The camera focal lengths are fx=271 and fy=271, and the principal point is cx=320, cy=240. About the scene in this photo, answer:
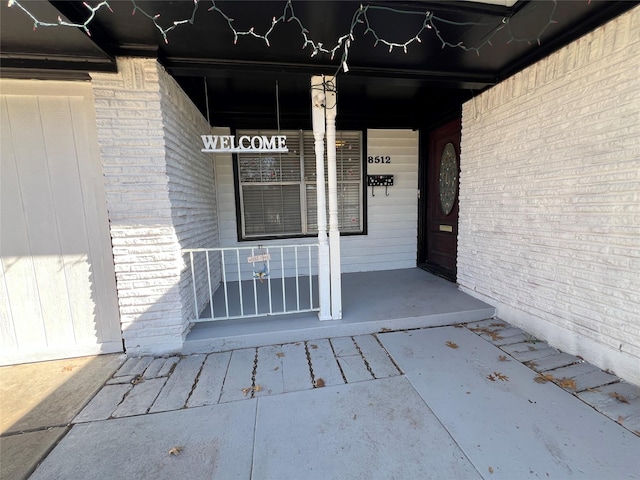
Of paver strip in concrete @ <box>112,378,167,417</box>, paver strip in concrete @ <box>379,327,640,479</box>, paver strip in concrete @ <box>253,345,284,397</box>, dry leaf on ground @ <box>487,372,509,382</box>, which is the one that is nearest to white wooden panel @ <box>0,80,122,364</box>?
paver strip in concrete @ <box>112,378,167,417</box>

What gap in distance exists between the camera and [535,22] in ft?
6.59

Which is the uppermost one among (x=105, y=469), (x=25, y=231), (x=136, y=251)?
(x=25, y=231)

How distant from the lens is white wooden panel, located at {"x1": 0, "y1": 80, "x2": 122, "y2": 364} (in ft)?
7.25

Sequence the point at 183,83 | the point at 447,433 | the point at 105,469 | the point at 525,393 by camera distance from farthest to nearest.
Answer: the point at 183,83 < the point at 525,393 < the point at 447,433 < the point at 105,469

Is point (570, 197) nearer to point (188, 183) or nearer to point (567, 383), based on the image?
point (567, 383)

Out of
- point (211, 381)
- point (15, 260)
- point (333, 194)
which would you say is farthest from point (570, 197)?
point (15, 260)

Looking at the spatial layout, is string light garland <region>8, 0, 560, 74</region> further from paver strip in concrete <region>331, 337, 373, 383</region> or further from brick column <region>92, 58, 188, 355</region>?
paver strip in concrete <region>331, 337, 373, 383</region>

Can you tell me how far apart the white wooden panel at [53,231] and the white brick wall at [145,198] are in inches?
8.2

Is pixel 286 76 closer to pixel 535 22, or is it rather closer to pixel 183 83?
pixel 183 83

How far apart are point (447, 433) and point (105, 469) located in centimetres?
185

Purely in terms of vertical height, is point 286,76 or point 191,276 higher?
point 286,76

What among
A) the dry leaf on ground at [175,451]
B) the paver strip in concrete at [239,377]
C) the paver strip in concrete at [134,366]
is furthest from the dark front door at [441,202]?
the paver strip in concrete at [134,366]

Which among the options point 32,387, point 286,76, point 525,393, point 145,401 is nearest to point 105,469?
point 145,401

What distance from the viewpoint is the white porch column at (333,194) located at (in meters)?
2.57
